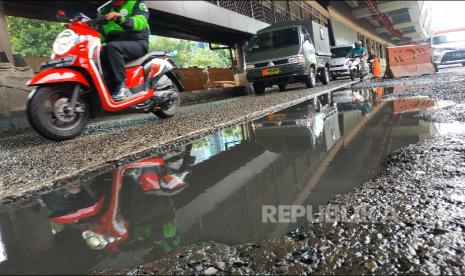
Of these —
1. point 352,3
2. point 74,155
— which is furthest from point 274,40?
point 352,3

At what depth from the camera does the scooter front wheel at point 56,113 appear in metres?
3.75

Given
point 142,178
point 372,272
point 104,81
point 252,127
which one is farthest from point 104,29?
point 372,272

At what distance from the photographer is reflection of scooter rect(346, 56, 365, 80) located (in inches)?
600

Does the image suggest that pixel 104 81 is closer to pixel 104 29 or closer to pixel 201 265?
pixel 104 29

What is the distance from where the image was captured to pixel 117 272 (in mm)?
1269

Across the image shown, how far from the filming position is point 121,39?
471 cm

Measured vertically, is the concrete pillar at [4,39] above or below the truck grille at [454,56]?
above

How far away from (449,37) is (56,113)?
15491mm

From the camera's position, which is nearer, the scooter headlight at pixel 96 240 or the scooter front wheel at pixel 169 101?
the scooter headlight at pixel 96 240

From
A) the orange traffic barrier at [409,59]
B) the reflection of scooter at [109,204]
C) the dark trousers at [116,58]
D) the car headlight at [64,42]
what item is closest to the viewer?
the reflection of scooter at [109,204]

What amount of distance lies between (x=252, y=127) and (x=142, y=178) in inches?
84.6

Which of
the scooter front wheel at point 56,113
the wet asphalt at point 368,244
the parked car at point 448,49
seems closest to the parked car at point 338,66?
the parked car at point 448,49

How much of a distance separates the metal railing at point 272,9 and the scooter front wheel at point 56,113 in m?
10.7

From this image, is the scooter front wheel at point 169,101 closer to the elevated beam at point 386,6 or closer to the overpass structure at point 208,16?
the overpass structure at point 208,16
